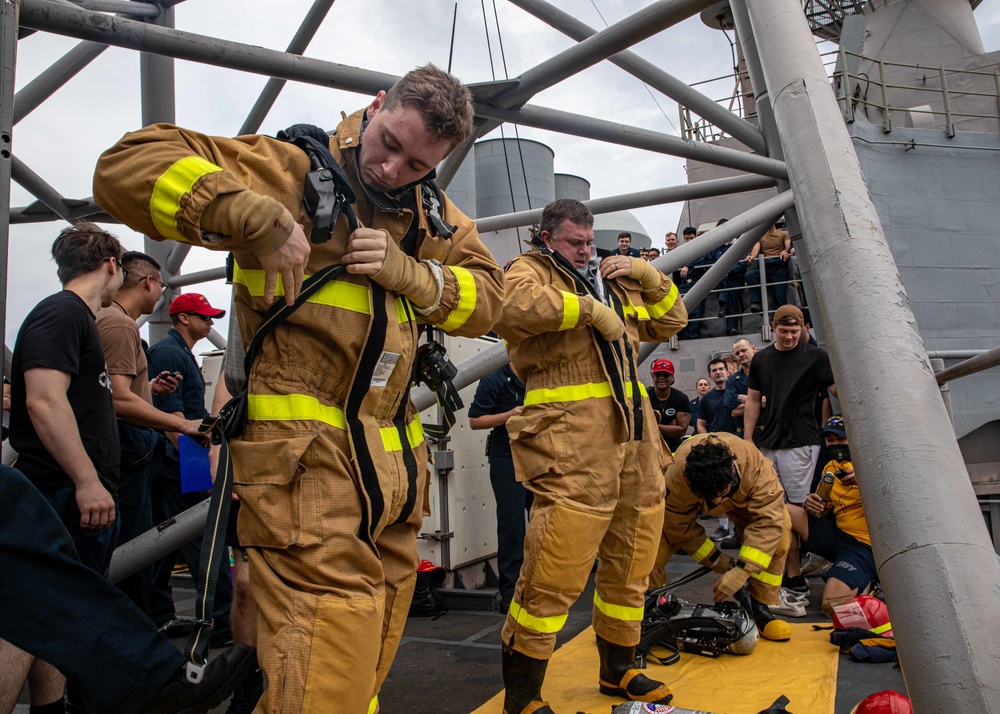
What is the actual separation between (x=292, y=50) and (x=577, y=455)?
10.7ft

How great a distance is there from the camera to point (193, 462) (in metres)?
3.22

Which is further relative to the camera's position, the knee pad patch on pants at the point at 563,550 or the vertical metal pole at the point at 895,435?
the knee pad patch on pants at the point at 563,550

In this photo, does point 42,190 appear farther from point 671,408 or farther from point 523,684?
point 671,408

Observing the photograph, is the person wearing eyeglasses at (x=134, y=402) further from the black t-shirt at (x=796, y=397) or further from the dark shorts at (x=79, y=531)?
the black t-shirt at (x=796, y=397)

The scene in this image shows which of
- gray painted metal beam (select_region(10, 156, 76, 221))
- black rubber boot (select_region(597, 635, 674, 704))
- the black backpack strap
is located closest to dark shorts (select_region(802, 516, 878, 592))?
black rubber boot (select_region(597, 635, 674, 704))

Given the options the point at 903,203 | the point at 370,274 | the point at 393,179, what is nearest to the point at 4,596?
the point at 370,274

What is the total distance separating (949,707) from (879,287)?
78cm

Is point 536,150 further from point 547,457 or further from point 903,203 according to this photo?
point 547,457

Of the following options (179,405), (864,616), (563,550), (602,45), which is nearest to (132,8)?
(179,405)

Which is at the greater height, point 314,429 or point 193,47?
point 193,47

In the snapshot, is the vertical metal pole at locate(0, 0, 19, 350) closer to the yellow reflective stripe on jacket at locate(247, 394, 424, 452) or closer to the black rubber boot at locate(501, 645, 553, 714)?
the yellow reflective stripe on jacket at locate(247, 394, 424, 452)

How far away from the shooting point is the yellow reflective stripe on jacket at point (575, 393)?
116 inches

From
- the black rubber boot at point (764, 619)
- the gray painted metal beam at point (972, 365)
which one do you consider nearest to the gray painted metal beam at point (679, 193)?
the black rubber boot at point (764, 619)

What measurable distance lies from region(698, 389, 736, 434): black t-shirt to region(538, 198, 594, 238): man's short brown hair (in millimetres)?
4054
